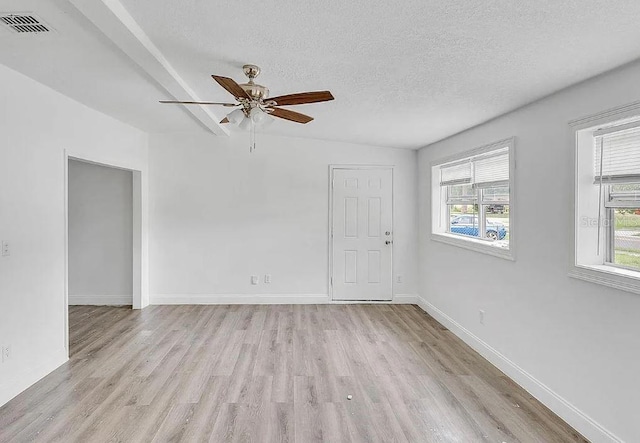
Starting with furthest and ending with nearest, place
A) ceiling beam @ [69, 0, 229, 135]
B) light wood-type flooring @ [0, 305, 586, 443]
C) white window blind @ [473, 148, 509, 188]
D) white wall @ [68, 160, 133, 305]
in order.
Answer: white wall @ [68, 160, 133, 305]
white window blind @ [473, 148, 509, 188]
light wood-type flooring @ [0, 305, 586, 443]
ceiling beam @ [69, 0, 229, 135]

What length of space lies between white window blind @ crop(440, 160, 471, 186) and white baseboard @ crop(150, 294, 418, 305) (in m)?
1.86

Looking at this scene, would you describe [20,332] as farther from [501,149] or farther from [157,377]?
[501,149]

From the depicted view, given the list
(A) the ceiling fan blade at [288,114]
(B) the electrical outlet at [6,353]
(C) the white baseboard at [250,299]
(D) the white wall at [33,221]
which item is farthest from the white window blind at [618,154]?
(B) the electrical outlet at [6,353]

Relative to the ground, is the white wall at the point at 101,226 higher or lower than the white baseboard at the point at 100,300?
higher

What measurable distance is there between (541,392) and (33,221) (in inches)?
167

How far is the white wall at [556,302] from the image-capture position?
2.09 m

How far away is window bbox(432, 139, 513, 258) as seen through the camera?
345 cm

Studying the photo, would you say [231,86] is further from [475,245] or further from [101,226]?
[101,226]

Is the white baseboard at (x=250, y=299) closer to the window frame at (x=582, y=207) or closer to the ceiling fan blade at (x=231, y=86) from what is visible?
the window frame at (x=582, y=207)

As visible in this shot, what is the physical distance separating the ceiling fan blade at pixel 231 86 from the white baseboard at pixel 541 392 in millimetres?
3066

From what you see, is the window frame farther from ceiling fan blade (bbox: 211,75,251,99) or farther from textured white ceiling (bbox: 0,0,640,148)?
ceiling fan blade (bbox: 211,75,251,99)

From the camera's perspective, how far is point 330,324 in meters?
4.50

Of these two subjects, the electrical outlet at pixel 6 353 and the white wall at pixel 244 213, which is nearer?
the electrical outlet at pixel 6 353

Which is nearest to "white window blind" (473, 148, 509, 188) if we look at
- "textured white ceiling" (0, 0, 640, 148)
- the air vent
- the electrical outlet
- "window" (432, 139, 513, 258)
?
"window" (432, 139, 513, 258)
